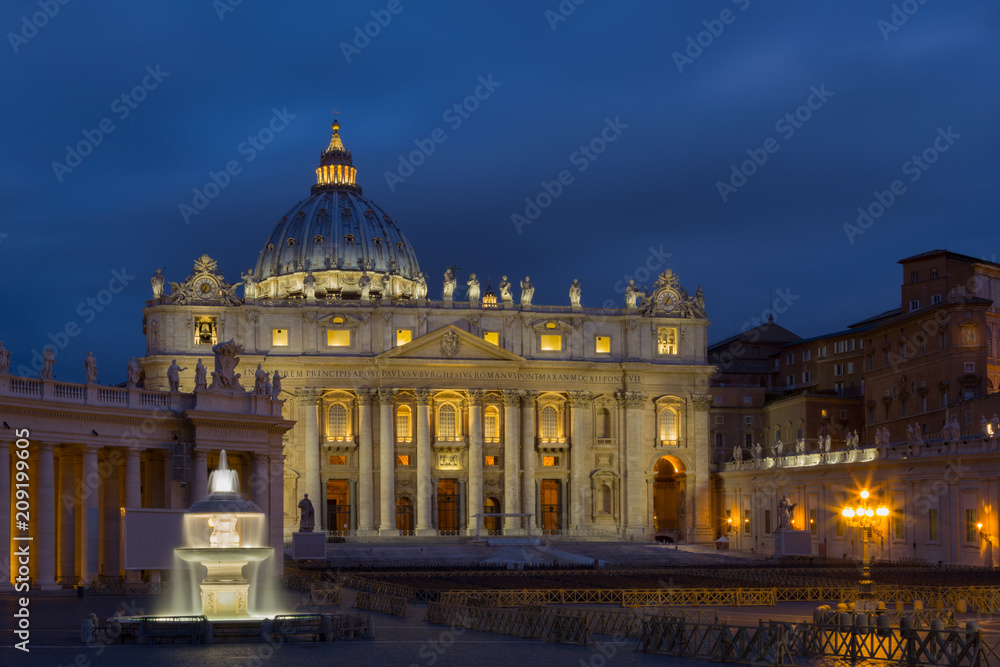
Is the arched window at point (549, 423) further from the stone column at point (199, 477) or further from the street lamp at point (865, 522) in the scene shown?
the stone column at point (199, 477)

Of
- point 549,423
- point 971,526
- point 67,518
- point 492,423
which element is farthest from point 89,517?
point 549,423

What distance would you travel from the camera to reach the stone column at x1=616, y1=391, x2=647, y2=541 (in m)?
112

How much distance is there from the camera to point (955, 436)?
69.2 m

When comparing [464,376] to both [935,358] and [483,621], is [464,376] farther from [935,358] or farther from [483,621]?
[483,621]

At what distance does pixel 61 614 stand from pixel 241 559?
7652 millimetres

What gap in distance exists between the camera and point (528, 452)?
364 feet

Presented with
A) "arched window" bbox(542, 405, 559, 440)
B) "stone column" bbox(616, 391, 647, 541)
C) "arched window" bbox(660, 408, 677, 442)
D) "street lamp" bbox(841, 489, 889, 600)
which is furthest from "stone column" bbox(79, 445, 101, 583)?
"arched window" bbox(660, 408, 677, 442)

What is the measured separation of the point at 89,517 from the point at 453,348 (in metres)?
59.2

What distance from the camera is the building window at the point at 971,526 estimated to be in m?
66.4

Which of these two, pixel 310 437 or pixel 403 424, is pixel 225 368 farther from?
pixel 403 424

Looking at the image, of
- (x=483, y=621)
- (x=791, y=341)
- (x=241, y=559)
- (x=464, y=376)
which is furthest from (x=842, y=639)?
(x=791, y=341)

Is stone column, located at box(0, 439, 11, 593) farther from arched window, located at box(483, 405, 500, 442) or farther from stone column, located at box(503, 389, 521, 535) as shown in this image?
arched window, located at box(483, 405, 500, 442)

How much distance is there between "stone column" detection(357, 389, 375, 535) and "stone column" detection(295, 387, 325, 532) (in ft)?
10.5

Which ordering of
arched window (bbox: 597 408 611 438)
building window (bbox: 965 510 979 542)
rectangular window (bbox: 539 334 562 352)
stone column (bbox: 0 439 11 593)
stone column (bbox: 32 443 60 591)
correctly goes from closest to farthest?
stone column (bbox: 0 439 11 593)
stone column (bbox: 32 443 60 591)
building window (bbox: 965 510 979 542)
rectangular window (bbox: 539 334 562 352)
arched window (bbox: 597 408 611 438)
